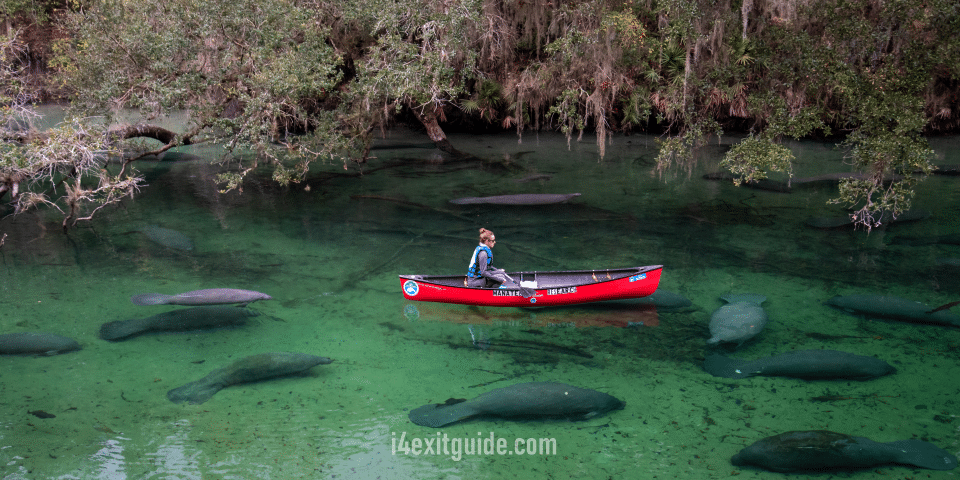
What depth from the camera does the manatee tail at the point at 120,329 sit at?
9008 millimetres

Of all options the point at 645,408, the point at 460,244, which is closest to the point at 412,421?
the point at 645,408

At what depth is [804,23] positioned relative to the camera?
14.5 m

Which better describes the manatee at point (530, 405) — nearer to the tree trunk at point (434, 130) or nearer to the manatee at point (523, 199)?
the manatee at point (523, 199)

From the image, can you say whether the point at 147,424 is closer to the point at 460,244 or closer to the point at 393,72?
the point at 460,244

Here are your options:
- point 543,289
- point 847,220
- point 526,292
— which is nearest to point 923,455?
point 543,289

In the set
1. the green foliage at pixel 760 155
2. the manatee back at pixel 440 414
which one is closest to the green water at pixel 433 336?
the manatee back at pixel 440 414

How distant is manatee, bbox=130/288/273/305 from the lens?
31.2 feet

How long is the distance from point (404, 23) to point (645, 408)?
35.0 feet

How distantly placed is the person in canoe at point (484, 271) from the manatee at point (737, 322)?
3.06 m

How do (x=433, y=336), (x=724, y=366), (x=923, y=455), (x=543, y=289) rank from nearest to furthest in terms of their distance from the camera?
1. (x=923, y=455)
2. (x=724, y=366)
3. (x=433, y=336)
4. (x=543, y=289)

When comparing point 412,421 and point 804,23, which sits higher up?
point 804,23

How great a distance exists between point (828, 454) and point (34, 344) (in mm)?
9381

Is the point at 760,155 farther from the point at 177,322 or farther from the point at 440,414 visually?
the point at 177,322

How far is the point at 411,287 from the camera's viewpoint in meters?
9.83
